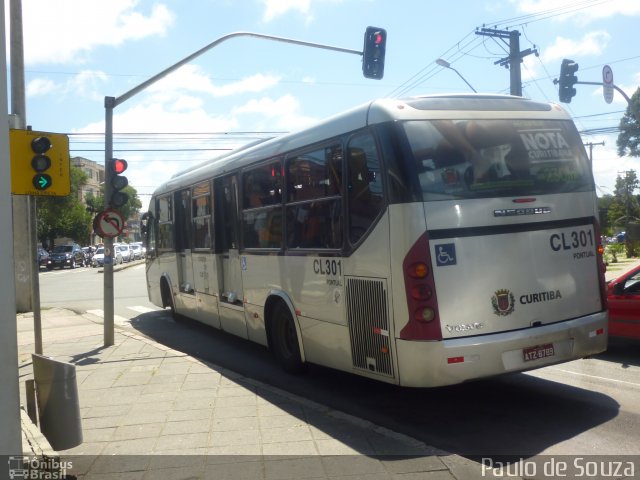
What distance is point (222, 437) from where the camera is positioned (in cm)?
571

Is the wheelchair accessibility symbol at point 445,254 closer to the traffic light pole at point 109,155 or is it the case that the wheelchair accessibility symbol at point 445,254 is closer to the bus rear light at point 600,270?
the bus rear light at point 600,270

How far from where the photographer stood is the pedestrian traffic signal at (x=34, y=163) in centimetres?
793

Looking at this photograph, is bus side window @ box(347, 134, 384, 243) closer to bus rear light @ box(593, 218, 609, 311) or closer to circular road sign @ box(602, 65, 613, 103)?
bus rear light @ box(593, 218, 609, 311)

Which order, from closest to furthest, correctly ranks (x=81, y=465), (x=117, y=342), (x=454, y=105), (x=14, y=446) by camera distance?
(x=14, y=446) → (x=81, y=465) → (x=454, y=105) → (x=117, y=342)

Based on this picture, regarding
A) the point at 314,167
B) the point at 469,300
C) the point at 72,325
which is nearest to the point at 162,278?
the point at 72,325

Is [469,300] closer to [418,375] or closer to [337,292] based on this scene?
[418,375]

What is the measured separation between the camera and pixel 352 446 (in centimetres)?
534

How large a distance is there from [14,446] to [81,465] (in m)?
1.36

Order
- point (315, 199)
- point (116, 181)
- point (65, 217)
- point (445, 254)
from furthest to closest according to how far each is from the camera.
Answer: point (65, 217) → point (116, 181) → point (315, 199) → point (445, 254)

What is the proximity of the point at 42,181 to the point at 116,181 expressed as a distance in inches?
120

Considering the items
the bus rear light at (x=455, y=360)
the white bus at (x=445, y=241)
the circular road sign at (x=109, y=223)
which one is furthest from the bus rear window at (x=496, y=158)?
the circular road sign at (x=109, y=223)

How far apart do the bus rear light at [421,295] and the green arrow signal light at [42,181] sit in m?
4.90

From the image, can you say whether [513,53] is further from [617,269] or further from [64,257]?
[64,257]

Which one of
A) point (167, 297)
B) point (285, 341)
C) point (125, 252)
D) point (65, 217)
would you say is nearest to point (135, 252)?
point (125, 252)
